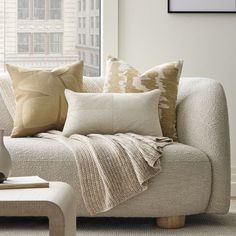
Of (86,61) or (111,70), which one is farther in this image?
(86,61)

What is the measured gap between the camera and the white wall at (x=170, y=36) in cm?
527

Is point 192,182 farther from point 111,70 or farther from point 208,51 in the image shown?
point 208,51

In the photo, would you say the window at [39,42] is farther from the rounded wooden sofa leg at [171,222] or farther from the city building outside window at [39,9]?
the rounded wooden sofa leg at [171,222]

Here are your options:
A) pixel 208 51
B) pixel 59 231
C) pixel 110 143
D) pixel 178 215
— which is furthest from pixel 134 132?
pixel 59 231

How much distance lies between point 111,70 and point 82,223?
1013 millimetres

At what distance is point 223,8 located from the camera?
5262mm

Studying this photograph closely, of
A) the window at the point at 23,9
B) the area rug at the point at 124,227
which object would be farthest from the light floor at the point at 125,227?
the window at the point at 23,9

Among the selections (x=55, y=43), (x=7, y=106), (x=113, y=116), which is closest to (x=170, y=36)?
(x=55, y=43)

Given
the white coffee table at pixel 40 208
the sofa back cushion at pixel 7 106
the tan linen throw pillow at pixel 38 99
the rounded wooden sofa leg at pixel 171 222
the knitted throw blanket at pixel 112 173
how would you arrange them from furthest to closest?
the sofa back cushion at pixel 7 106, the tan linen throw pillow at pixel 38 99, the rounded wooden sofa leg at pixel 171 222, the knitted throw blanket at pixel 112 173, the white coffee table at pixel 40 208

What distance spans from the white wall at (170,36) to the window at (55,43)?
48 centimetres

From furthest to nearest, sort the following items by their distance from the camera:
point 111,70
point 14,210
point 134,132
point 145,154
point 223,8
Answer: point 223,8 → point 111,70 → point 134,132 → point 145,154 → point 14,210

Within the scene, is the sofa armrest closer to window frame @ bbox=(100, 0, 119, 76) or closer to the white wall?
the white wall

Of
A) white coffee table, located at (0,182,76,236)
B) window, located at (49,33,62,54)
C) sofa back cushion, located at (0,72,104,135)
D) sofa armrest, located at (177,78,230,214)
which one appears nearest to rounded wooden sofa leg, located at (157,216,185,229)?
sofa armrest, located at (177,78,230,214)

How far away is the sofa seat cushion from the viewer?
389cm
